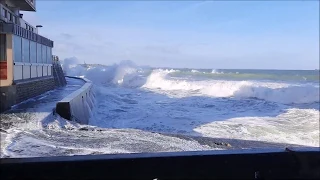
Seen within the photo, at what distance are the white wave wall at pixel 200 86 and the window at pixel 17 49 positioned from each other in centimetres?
1902

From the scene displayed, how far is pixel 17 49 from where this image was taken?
14.2 meters

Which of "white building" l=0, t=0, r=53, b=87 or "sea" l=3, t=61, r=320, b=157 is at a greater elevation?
"white building" l=0, t=0, r=53, b=87

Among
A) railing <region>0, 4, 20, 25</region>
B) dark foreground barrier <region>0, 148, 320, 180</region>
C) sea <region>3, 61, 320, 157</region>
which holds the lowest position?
sea <region>3, 61, 320, 157</region>

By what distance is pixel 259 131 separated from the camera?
1412 cm

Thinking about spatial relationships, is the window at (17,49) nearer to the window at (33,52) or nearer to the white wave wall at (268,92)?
the window at (33,52)

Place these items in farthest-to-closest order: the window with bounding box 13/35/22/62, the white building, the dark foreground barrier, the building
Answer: the window with bounding box 13/35/22/62 < the white building < the building < the dark foreground barrier

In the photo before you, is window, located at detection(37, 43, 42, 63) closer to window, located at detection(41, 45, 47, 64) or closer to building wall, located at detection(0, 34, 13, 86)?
window, located at detection(41, 45, 47, 64)

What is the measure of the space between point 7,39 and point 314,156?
12406 mm

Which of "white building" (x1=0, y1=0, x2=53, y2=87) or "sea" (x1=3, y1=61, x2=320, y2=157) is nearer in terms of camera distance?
"sea" (x1=3, y1=61, x2=320, y2=157)

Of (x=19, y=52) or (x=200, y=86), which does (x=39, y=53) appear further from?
(x=200, y=86)

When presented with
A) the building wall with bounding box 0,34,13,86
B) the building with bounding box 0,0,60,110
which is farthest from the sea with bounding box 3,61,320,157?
the building wall with bounding box 0,34,13,86

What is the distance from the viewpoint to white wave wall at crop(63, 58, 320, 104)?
29031 mm

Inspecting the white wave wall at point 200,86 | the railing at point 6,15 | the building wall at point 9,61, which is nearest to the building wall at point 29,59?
the building wall at point 9,61

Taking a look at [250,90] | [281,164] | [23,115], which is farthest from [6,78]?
[250,90]
